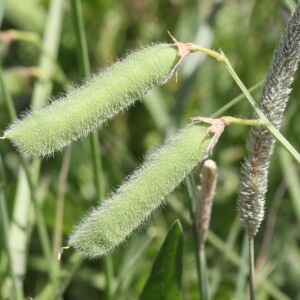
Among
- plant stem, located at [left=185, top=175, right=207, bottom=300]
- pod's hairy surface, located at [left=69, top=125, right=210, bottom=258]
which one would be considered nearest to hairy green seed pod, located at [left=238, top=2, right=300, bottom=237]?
pod's hairy surface, located at [left=69, top=125, right=210, bottom=258]

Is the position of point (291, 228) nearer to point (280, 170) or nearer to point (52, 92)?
point (280, 170)

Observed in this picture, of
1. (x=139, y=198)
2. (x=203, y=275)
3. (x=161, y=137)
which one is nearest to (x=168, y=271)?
(x=203, y=275)

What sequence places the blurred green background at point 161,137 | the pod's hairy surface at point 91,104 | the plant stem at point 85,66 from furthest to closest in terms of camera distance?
the blurred green background at point 161,137, the plant stem at point 85,66, the pod's hairy surface at point 91,104

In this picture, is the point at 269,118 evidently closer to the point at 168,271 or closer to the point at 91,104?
the point at 91,104

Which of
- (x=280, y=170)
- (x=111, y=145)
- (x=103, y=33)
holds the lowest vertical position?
(x=280, y=170)

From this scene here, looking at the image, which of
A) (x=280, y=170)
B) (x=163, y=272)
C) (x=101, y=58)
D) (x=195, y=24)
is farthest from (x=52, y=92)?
(x=163, y=272)

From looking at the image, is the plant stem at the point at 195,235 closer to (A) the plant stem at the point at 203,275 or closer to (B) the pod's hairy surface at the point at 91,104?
(A) the plant stem at the point at 203,275

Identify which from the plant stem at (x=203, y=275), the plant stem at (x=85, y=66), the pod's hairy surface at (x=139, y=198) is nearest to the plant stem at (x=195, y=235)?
the plant stem at (x=203, y=275)
